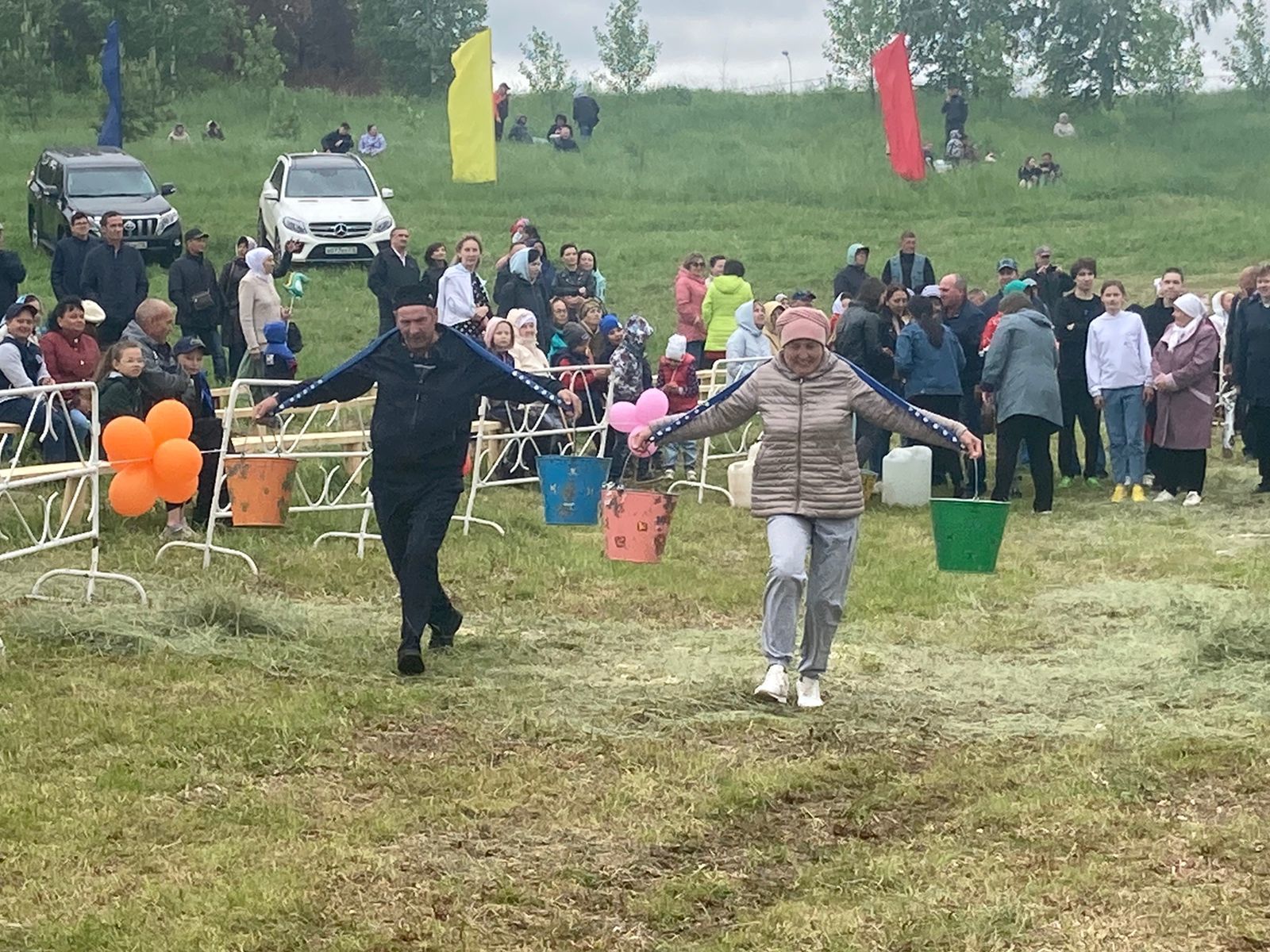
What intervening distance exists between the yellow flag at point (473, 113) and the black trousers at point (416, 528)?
19696 millimetres

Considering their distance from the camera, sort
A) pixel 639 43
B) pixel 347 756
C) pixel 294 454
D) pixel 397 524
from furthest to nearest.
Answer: pixel 639 43 < pixel 294 454 < pixel 397 524 < pixel 347 756

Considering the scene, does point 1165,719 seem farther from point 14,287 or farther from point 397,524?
point 14,287

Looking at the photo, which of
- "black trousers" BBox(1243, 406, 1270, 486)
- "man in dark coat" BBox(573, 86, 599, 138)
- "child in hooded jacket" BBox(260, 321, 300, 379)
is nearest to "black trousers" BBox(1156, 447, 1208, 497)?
"black trousers" BBox(1243, 406, 1270, 486)

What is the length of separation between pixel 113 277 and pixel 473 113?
1228 cm

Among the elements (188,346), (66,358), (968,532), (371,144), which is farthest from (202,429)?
(371,144)

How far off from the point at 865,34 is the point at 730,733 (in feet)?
174

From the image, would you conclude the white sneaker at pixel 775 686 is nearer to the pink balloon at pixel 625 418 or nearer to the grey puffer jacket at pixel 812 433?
the grey puffer jacket at pixel 812 433

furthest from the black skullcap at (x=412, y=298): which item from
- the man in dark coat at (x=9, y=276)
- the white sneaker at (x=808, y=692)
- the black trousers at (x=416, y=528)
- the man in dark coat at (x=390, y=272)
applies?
the man in dark coat at (x=390, y=272)

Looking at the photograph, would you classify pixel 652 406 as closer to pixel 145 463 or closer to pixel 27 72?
pixel 145 463

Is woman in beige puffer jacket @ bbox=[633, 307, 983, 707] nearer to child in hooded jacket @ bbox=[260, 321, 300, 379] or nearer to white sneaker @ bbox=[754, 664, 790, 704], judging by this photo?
white sneaker @ bbox=[754, 664, 790, 704]

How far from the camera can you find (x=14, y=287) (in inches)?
653

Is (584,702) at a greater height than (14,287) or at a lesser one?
lesser

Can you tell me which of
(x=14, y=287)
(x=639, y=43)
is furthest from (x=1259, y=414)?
(x=639, y=43)

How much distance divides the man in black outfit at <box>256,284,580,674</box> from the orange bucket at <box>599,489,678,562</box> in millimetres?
1609
